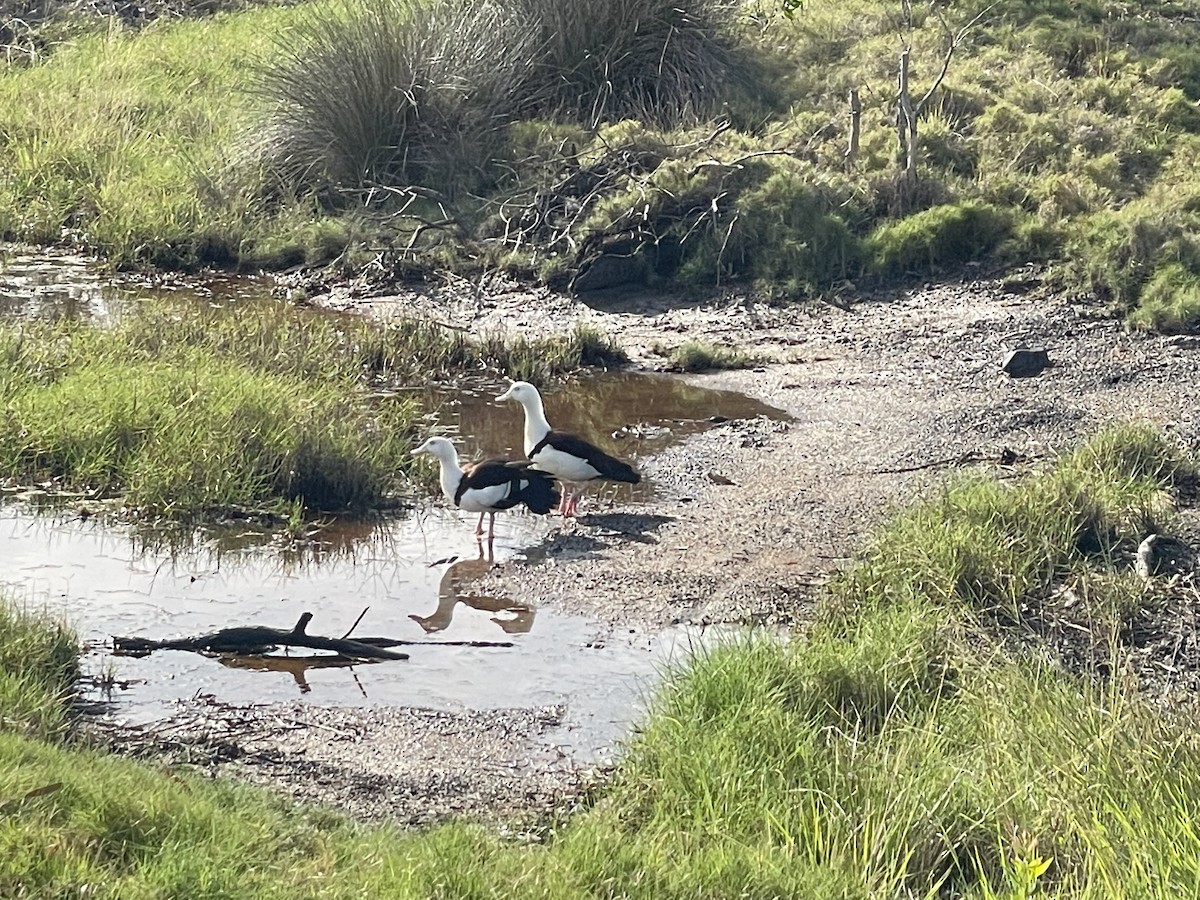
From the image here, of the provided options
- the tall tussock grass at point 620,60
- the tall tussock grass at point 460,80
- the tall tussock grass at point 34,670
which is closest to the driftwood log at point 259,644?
the tall tussock grass at point 34,670

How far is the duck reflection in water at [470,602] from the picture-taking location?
8.14m

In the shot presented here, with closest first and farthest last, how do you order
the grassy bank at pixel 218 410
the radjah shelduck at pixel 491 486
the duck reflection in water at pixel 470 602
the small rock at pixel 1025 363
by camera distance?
the duck reflection in water at pixel 470 602, the radjah shelduck at pixel 491 486, the grassy bank at pixel 218 410, the small rock at pixel 1025 363

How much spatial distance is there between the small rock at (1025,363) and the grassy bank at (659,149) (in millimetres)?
1203

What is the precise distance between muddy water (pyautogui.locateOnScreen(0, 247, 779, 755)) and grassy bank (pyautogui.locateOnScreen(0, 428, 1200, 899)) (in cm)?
77

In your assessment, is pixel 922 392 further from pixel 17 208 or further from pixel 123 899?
pixel 17 208

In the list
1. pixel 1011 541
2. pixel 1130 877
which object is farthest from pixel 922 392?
pixel 1130 877

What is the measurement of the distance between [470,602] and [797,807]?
3.15 m

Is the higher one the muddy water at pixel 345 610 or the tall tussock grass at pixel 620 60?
the tall tussock grass at pixel 620 60

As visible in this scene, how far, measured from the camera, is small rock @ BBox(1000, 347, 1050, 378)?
1236 centimetres

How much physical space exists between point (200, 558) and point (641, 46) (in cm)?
1128

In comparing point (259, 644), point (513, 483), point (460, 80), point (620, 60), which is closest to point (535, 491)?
point (513, 483)

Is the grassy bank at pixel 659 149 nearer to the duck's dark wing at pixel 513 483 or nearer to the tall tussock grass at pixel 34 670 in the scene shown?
the duck's dark wing at pixel 513 483

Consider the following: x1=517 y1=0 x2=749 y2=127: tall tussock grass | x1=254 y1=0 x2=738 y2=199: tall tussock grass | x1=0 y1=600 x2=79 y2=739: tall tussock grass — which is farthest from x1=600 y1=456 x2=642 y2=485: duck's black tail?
x1=517 y1=0 x2=749 y2=127: tall tussock grass

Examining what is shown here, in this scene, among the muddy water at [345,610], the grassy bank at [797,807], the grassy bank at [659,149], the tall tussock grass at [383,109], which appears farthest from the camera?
the tall tussock grass at [383,109]
